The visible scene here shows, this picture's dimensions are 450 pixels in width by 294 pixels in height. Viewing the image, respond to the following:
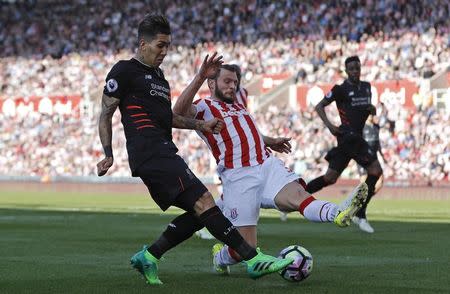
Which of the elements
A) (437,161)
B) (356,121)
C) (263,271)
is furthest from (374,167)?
(437,161)

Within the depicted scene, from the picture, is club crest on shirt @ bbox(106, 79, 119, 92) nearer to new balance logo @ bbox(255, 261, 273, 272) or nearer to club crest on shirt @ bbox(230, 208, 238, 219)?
club crest on shirt @ bbox(230, 208, 238, 219)

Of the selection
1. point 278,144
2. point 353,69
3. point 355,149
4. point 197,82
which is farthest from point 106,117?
point 355,149

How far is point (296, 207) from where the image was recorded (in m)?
8.36

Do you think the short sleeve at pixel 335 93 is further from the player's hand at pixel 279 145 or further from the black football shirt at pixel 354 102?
the player's hand at pixel 279 145

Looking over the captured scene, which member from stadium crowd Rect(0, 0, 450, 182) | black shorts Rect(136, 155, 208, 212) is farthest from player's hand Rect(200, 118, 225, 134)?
stadium crowd Rect(0, 0, 450, 182)

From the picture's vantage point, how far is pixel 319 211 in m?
8.12

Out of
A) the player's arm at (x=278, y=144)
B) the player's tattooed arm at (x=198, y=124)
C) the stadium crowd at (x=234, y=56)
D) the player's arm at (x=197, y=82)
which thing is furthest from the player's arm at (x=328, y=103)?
the stadium crowd at (x=234, y=56)

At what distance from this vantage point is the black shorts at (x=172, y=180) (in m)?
7.69

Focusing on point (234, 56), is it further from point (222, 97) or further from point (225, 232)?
point (225, 232)

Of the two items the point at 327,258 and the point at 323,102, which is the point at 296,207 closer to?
the point at 327,258

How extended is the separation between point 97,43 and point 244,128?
37352mm

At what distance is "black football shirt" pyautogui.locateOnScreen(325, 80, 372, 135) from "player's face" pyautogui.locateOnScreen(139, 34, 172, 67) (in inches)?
295

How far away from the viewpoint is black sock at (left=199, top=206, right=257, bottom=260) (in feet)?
25.2

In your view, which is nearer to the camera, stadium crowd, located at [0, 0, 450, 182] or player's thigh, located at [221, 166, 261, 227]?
player's thigh, located at [221, 166, 261, 227]
